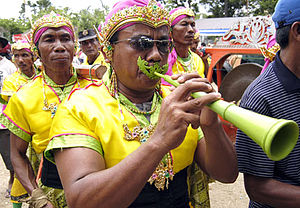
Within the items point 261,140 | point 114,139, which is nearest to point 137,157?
point 114,139

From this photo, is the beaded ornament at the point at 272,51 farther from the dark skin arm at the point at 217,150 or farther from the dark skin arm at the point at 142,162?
the dark skin arm at the point at 142,162

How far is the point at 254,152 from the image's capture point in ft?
5.09

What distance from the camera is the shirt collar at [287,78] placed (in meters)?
1.52

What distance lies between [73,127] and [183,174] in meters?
0.74

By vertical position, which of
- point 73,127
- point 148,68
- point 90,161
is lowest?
point 90,161

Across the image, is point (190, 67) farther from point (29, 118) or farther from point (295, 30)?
point (295, 30)

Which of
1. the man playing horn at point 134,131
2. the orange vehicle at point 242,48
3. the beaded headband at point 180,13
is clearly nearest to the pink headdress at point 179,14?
the beaded headband at point 180,13

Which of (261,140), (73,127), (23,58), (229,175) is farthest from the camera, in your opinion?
(23,58)

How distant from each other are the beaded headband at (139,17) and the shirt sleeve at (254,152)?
0.67m

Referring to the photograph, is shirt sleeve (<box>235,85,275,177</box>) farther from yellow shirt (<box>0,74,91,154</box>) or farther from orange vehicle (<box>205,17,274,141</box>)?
orange vehicle (<box>205,17,274,141</box>)

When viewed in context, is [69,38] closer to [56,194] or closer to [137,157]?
[56,194]

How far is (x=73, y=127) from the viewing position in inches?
58.1

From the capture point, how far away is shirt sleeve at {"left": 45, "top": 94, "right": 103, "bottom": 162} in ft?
4.68

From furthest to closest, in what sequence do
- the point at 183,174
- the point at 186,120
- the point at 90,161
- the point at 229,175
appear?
the point at 183,174 → the point at 229,175 → the point at 90,161 → the point at 186,120
